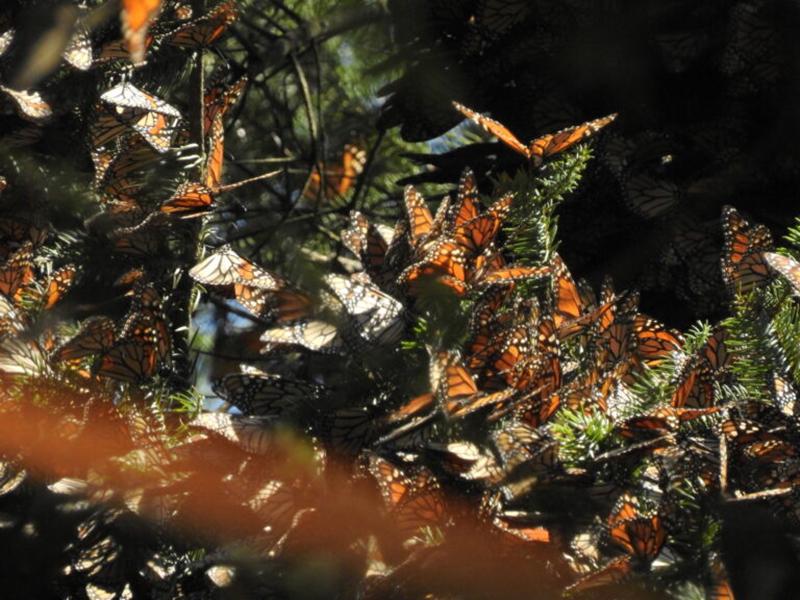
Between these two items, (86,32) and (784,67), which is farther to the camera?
(784,67)

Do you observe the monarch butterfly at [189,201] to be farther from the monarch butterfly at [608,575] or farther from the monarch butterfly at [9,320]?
the monarch butterfly at [608,575]

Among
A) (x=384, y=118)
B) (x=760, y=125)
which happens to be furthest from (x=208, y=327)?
(x=760, y=125)

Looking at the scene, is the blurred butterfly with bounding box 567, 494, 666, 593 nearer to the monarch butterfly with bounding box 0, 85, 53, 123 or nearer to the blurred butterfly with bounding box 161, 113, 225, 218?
the blurred butterfly with bounding box 161, 113, 225, 218

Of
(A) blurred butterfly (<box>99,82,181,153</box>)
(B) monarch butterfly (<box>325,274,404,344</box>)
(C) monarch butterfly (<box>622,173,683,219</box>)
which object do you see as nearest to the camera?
(B) monarch butterfly (<box>325,274,404,344</box>)

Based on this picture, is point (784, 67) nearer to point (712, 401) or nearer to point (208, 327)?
point (712, 401)

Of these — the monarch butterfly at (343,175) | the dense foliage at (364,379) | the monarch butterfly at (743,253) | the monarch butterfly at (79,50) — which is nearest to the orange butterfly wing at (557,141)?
the dense foliage at (364,379)

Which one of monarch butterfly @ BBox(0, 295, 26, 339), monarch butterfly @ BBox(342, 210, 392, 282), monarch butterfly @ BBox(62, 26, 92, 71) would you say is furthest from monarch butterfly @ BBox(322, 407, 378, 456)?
monarch butterfly @ BBox(62, 26, 92, 71)
